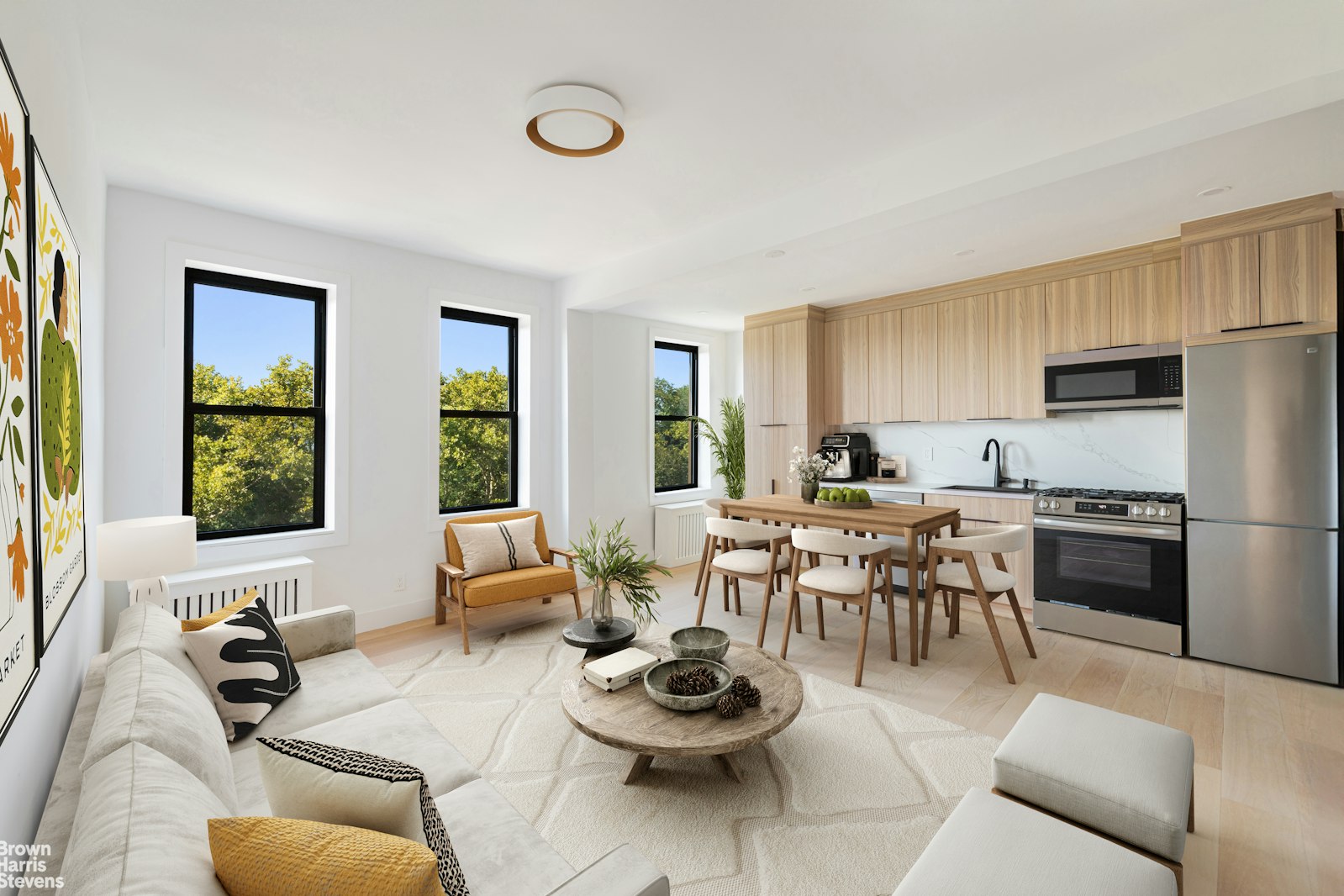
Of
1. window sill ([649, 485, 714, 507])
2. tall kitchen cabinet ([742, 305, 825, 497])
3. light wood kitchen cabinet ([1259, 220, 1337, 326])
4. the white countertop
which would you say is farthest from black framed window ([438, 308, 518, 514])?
light wood kitchen cabinet ([1259, 220, 1337, 326])

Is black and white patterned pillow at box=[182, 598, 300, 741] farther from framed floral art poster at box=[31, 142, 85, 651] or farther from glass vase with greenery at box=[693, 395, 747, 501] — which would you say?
glass vase with greenery at box=[693, 395, 747, 501]

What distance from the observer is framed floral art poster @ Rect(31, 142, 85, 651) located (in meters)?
1.25

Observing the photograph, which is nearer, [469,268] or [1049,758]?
[1049,758]

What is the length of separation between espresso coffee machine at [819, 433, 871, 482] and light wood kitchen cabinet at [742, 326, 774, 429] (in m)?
0.60

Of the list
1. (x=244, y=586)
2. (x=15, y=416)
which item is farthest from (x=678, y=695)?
(x=244, y=586)

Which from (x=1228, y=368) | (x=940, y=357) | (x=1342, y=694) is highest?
(x=940, y=357)

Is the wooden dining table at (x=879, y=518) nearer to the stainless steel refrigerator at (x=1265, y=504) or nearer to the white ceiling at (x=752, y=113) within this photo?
the stainless steel refrigerator at (x=1265, y=504)

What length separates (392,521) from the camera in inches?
163

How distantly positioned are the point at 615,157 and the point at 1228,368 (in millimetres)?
3423

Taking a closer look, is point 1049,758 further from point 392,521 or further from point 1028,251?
point 392,521

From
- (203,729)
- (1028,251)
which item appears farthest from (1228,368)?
(203,729)

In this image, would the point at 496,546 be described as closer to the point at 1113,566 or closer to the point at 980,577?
the point at 980,577

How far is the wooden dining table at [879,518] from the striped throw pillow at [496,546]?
4.42ft

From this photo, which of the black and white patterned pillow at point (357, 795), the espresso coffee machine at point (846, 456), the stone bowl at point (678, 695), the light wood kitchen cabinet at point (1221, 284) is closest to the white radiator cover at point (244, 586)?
the stone bowl at point (678, 695)
